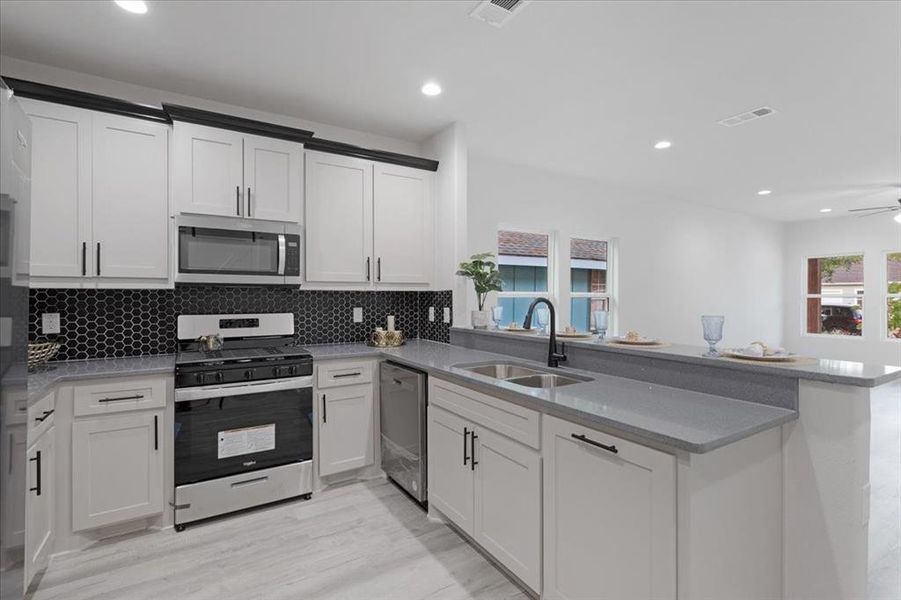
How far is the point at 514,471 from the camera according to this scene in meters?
2.00

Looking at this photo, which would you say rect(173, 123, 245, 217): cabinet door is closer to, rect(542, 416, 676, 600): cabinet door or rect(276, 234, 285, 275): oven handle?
rect(276, 234, 285, 275): oven handle

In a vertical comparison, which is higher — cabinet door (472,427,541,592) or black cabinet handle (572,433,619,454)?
black cabinet handle (572,433,619,454)

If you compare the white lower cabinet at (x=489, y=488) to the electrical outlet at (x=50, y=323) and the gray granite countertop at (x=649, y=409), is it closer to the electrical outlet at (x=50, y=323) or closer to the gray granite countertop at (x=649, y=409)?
the gray granite countertop at (x=649, y=409)

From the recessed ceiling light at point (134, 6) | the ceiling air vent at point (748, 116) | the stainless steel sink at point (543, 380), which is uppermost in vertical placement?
the ceiling air vent at point (748, 116)

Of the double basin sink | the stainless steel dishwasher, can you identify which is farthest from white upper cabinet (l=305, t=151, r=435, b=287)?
the double basin sink

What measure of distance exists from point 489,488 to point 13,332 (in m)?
1.86

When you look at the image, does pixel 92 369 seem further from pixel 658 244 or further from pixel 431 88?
pixel 658 244

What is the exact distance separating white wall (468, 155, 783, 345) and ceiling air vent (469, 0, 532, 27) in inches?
90.7

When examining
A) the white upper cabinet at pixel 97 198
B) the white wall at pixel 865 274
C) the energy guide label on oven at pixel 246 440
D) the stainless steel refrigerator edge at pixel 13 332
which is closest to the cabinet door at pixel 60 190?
the white upper cabinet at pixel 97 198

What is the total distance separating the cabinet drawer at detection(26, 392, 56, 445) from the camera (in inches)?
77.0

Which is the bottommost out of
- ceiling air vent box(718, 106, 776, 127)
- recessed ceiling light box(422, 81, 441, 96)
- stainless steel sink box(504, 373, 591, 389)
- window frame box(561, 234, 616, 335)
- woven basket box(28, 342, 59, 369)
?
stainless steel sink box(504, 373, 591, 389)

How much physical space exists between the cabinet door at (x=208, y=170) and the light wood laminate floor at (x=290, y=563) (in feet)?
6.36

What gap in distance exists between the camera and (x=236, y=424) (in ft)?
8.75

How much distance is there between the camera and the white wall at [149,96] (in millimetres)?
2613
